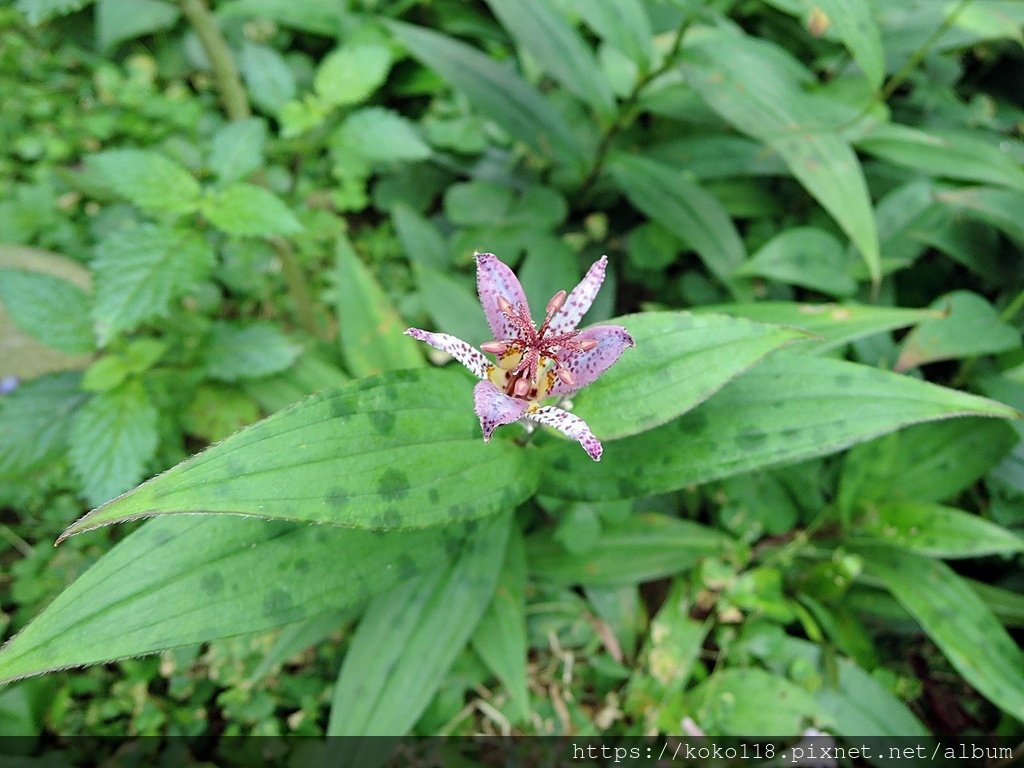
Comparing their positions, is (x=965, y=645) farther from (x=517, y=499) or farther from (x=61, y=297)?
(x=61, y=297)

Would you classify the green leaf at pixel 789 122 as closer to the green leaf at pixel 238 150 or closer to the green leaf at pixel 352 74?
the green leaf at pixel 352 74

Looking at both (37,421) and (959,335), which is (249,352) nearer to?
(37,421)

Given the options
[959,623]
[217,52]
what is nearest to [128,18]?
[217,52]

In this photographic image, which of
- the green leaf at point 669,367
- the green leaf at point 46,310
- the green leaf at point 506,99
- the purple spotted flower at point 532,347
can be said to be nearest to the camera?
the purple spotted flower at point 532,347

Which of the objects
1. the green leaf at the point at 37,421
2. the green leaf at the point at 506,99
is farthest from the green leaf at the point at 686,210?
the green leaf at the point at 37,421

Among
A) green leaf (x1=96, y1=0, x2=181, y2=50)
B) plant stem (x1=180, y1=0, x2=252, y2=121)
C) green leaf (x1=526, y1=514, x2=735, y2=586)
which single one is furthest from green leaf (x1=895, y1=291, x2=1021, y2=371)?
green leaf (x1=96, y1=0, x2=181, y2=50)

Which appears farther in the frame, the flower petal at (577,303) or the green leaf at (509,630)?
the green leaf at (509,630)

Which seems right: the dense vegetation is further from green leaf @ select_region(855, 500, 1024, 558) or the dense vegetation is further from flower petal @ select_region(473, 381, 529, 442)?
flower petal @ select_region(473, 381, 529, 442)
